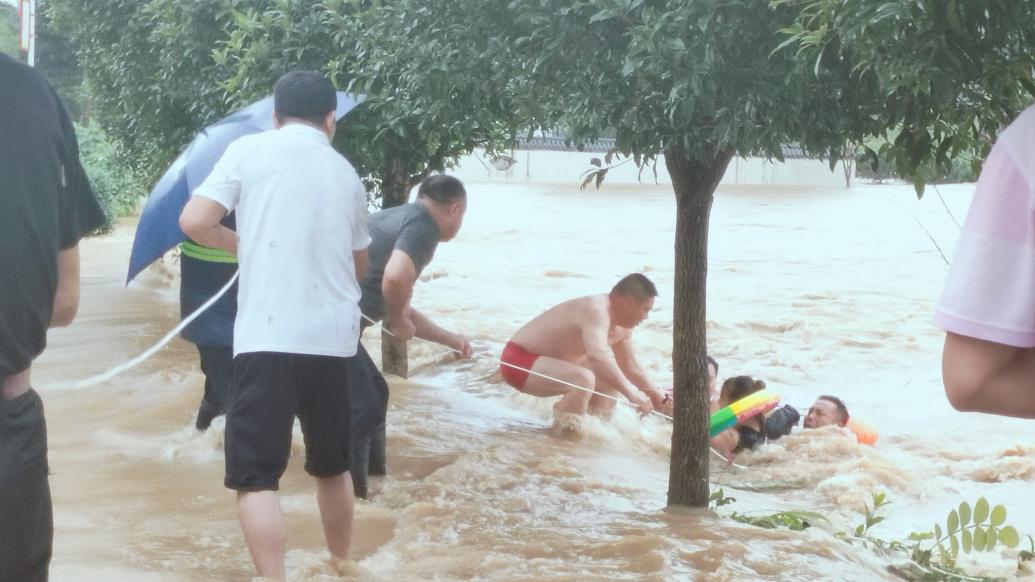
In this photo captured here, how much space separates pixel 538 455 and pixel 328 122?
164 inches

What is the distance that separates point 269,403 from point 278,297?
0.36m

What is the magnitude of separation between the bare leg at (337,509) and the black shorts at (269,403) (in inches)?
12.3

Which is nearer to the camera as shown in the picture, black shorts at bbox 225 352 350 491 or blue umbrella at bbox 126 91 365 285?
black shorts at bbox 225 352 350 491

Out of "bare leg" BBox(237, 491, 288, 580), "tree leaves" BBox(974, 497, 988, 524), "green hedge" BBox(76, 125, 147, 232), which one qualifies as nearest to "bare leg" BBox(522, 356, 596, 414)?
"tree leaves" BBox(974, 497, 988, 524)

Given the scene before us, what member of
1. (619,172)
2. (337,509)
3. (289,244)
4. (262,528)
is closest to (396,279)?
(337,509)

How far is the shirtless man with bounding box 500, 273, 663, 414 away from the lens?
28.0 ft

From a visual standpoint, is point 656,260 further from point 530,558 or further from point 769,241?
point 530,558

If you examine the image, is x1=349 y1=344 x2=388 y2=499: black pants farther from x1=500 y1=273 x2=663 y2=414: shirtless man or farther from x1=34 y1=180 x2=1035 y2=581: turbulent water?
x1=500 y1=273 x2=663 y2=414: shirtless man

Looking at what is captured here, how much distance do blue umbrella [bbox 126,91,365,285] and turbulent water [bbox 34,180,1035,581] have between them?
1253 millimetres

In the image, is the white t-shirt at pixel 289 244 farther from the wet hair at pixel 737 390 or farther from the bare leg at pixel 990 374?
the wet hair at pixel 737 390

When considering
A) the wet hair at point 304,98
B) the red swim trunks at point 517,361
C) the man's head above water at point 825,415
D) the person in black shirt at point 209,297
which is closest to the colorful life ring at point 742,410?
the man's head above water at point 825,415

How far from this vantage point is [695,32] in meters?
4.70

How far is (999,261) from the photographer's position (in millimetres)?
1665

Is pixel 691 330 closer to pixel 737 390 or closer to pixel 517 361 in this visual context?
pixel 517 361
